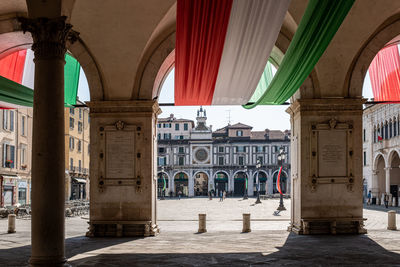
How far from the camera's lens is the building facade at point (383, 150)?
44094mm

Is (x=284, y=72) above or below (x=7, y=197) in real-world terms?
above

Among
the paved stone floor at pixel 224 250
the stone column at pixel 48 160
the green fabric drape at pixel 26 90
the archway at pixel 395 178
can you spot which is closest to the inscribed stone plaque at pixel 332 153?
the paved stone floor at pixel 224 250

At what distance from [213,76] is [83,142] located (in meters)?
45.6

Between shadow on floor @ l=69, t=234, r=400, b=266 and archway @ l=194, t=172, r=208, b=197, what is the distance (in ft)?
287

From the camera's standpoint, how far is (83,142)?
5844 cm

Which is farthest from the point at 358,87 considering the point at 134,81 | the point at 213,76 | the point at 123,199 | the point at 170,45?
the point at 123,199

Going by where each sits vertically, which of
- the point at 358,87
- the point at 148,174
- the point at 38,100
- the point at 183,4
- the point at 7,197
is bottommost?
the point at 7,197

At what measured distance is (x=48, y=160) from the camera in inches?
310

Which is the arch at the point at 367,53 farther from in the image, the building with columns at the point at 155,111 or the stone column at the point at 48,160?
the stone column at the point at 48,160

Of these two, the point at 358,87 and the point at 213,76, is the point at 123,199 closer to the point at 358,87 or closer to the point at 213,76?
the point at 213,76

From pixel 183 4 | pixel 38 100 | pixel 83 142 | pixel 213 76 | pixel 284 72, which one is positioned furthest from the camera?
pixel 83 142

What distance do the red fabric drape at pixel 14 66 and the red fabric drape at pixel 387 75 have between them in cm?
1435

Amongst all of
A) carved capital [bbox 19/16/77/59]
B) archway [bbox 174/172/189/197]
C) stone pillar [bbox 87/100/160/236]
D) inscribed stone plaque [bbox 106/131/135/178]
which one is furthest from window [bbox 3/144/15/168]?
archway [bbox 174/172/189/197]

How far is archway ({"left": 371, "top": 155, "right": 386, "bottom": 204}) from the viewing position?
4866 centimetres
